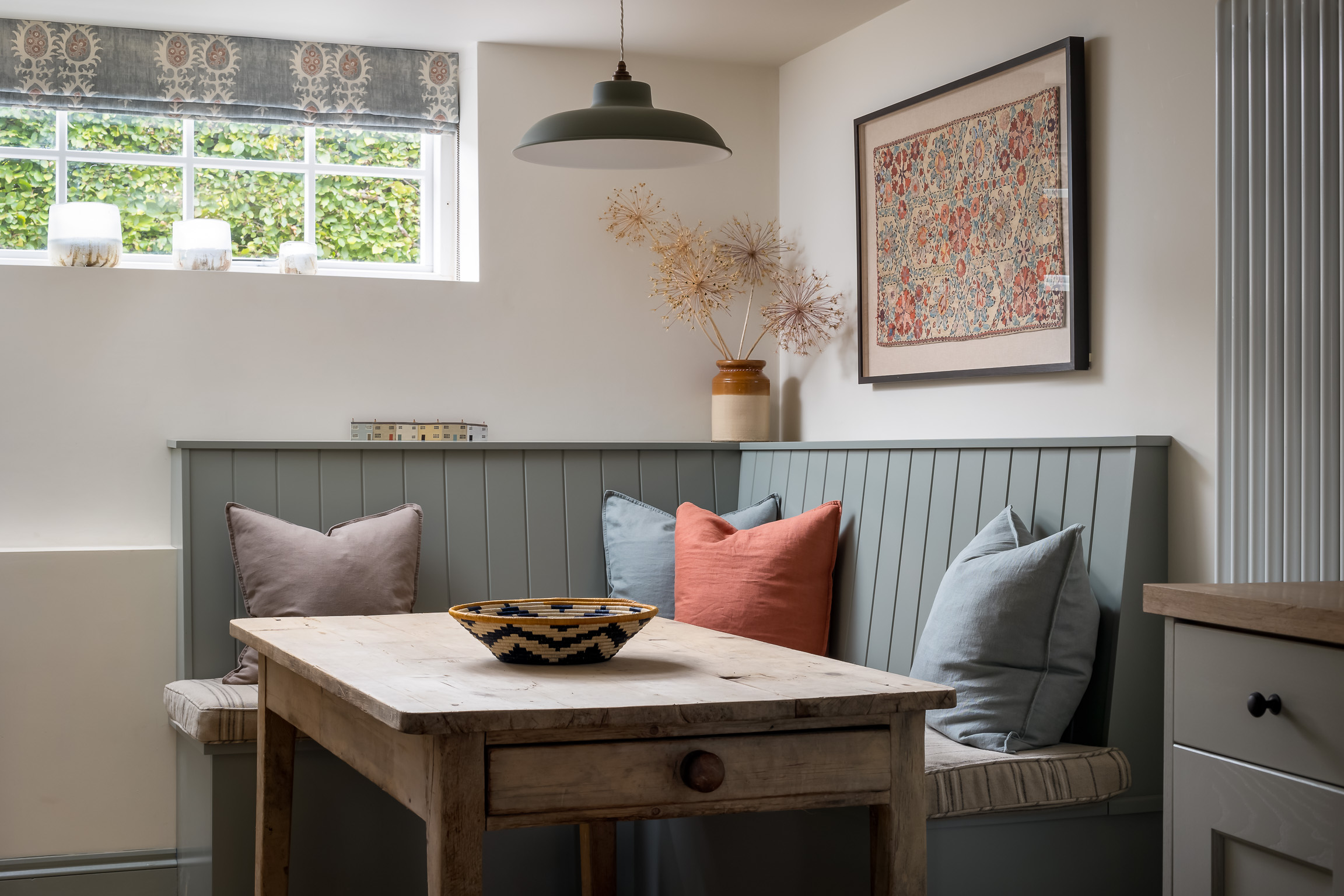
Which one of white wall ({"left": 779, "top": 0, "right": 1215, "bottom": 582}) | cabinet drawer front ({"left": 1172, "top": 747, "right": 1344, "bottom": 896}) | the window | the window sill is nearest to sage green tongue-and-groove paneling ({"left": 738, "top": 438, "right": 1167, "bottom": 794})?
white wall ({"left": 779, "top": 0, "right": 1215, "bottom": 582})

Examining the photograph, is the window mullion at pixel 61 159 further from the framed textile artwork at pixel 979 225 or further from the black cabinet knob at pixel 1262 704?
the black cabinet knob at pixel 1262 704

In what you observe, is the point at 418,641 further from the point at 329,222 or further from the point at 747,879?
the point at 329,222

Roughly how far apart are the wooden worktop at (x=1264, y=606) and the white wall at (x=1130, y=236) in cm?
72

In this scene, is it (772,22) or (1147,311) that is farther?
(772,22)

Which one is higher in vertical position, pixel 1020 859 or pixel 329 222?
pixel 329 222

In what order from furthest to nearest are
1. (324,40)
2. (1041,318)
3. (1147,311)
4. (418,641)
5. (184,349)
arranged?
1. (324,40)
2. (184,349)
3. (1041,318)
4. (1147,311)
5. (418,641)

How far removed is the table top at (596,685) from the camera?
4.63ft

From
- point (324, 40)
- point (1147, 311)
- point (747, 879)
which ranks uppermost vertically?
point (324, 40)

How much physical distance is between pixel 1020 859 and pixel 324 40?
294 centimetres

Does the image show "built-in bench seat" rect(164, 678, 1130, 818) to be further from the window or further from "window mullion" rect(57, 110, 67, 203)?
"window mullion" rect(57, 110, 67, 203)

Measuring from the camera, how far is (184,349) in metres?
3.49

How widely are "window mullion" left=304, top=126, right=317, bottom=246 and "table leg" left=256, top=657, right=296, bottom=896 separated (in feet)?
6.02

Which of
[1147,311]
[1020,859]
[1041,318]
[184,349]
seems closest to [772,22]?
[1041,318]

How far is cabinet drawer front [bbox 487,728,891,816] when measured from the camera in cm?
142
